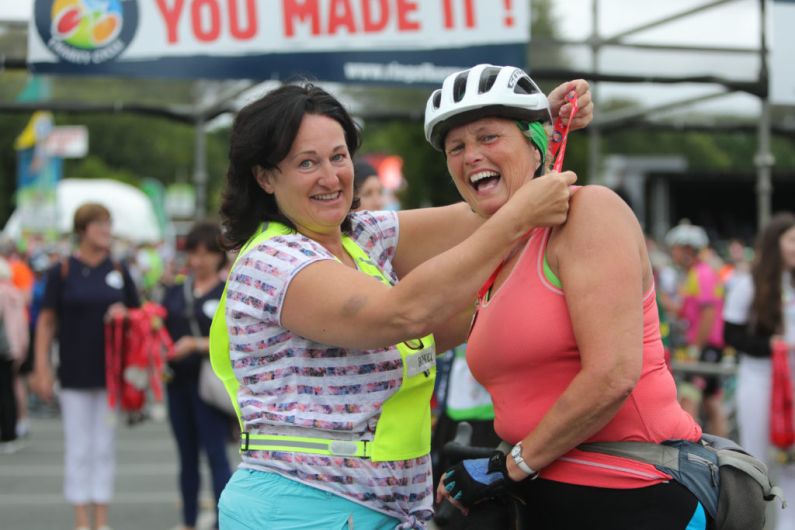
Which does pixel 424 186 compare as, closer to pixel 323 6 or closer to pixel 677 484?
pixel 323 6

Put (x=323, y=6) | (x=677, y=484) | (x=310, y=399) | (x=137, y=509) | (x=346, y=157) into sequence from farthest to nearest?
(x=137, y=509) → (x=323, y=6) → (x=346, y=157) → (x=310, y=399) → (x=677, y=484)

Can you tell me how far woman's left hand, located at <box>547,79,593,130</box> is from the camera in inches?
108

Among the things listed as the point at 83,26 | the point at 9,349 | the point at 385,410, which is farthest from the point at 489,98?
the point at 9,349

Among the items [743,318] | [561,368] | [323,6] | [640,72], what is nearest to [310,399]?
[561,368]

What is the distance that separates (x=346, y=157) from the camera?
2.88 metres

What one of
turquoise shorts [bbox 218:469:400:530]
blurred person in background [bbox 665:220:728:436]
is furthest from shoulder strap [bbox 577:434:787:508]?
blurred person in background [bbox 665:220:728:436]

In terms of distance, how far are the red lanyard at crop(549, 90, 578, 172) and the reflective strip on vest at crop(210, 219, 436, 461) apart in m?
0.56

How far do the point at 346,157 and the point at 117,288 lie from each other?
4.89 metres

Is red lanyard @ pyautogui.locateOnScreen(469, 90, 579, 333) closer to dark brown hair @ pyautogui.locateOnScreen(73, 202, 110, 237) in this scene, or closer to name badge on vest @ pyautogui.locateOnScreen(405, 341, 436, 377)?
name badge on vest @ pyautogui.locateOnScreen(405, 341, 436, 377)

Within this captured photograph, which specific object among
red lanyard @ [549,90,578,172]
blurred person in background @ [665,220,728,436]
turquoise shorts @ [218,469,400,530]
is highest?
red lanyard @ [549,90,578,172]

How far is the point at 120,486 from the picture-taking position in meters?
9.11

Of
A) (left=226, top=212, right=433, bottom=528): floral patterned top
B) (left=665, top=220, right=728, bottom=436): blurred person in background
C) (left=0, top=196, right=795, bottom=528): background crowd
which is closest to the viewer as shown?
(left=226, top=212, right=433, bottom=528): floral patterned top

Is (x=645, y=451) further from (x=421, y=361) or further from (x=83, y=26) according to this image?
(x=83, y=26)

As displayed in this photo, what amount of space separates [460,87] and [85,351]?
5.07 m
